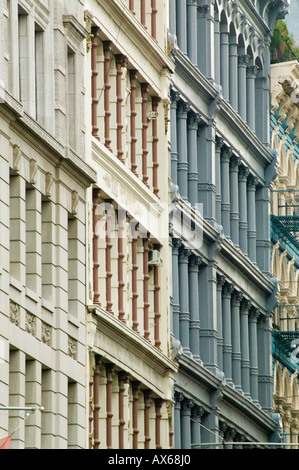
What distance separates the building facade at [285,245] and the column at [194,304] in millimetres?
12210

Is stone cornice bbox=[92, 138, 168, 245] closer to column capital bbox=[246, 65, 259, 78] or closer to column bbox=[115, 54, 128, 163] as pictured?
column bbox=[115, 54, 128, 163]

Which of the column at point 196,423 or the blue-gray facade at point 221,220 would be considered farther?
the column at point 196,423

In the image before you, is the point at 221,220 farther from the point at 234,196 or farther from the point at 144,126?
the point at 144,126

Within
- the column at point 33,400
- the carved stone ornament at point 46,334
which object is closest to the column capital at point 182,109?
the carved stone ornament at point 46,334

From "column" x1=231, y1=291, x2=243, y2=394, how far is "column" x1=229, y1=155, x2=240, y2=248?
6.15 ft

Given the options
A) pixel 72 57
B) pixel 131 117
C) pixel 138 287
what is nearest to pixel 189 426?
A: pixel 138 287

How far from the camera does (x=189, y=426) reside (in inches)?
2525

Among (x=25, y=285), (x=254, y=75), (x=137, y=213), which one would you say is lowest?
(x=25, y=285)

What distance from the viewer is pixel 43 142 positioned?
50.0 metres

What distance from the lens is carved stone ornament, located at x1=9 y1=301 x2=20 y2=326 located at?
47.3m

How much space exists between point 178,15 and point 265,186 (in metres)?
13.1

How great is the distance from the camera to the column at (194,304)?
215 feet

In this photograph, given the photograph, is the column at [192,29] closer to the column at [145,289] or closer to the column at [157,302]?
the column at [157,302]

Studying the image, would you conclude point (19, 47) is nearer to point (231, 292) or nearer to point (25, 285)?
point (25, 285)
